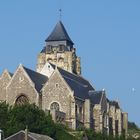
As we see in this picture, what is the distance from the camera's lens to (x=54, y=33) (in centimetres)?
10800

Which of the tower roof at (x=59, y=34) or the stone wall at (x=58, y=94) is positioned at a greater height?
the tower roof at (x=59, y=34)

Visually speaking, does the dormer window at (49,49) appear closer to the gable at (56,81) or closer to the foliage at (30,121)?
the gable at (56,81)

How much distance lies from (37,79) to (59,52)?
50.4ft

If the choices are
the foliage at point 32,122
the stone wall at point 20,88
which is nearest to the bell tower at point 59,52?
the stone wall at point 20,88

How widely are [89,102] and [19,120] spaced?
47.9 ft

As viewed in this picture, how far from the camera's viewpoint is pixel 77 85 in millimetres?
94688

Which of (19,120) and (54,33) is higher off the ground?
(54,33)

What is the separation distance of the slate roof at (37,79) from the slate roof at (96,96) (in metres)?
5.75

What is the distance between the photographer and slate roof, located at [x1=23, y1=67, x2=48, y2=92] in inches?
3568

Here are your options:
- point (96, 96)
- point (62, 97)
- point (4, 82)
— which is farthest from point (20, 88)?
point (96, 96)

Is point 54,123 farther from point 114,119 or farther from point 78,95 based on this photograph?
point 114,119

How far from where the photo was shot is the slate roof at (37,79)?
9064cm

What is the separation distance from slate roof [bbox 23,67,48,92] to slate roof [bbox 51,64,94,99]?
2.26 metres

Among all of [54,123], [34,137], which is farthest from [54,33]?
[34,137]
